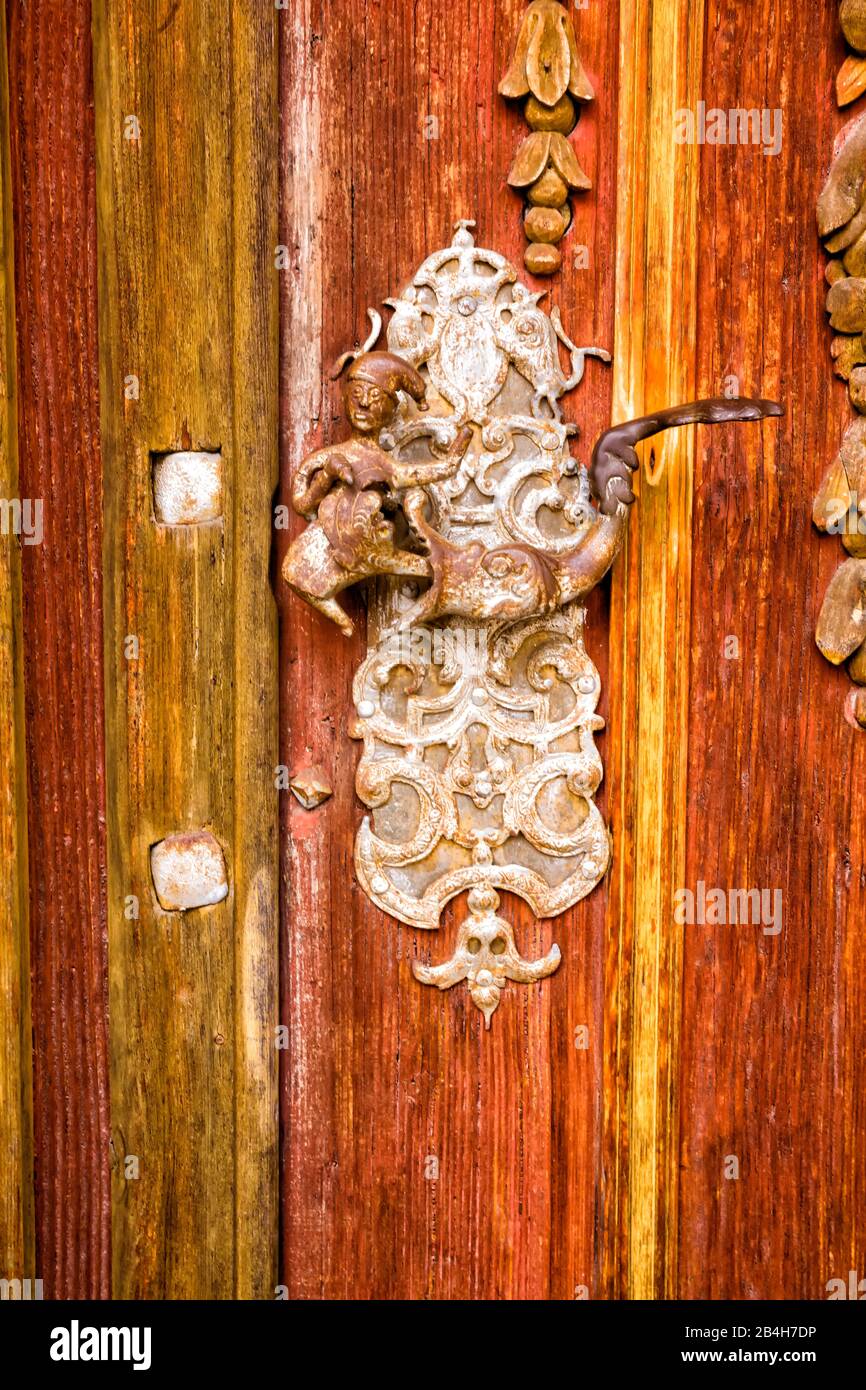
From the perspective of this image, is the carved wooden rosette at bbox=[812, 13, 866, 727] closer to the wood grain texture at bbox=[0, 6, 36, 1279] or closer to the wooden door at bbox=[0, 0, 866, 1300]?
the wooden door at bbox=[0, 0, 866, 1300]

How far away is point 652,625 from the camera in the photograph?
121 centimetres

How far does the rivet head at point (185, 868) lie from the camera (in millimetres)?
1180

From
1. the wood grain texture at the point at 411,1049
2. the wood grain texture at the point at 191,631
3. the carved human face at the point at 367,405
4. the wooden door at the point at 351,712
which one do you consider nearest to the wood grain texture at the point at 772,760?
the wooden door at the point at 351,712

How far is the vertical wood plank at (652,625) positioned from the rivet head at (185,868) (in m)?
0.45

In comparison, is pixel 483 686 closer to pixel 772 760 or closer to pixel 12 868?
pixel 772 760

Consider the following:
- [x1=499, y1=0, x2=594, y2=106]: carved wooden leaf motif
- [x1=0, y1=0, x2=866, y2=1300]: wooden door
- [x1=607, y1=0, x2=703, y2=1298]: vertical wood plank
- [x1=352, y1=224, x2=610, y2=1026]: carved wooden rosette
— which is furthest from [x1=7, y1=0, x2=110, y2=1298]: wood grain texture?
[x1=607, y1=0, x2=703, y2=1298]: vertical wood plank

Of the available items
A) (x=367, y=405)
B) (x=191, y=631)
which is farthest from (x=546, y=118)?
(x=191, y=631)

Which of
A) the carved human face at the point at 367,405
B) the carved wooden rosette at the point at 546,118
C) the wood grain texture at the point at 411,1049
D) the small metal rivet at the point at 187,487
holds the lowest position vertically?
the wood grain texture at the point at 411,1049

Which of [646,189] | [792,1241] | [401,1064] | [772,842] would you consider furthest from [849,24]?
[792,1241]

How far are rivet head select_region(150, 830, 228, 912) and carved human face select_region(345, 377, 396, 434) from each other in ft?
1.52

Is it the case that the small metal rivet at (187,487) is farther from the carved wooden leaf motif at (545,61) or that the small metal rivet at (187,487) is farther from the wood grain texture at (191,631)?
the carved wooden leaf motif at (545,61)

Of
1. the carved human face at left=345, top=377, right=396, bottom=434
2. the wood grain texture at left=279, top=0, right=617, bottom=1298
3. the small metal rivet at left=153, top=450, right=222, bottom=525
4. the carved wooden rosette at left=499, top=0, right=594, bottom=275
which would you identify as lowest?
the wood grain texture at left=279, top=0, right=617, bottom=1298

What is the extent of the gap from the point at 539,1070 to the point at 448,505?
0.64 meters

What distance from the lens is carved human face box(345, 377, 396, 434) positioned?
1.09m
